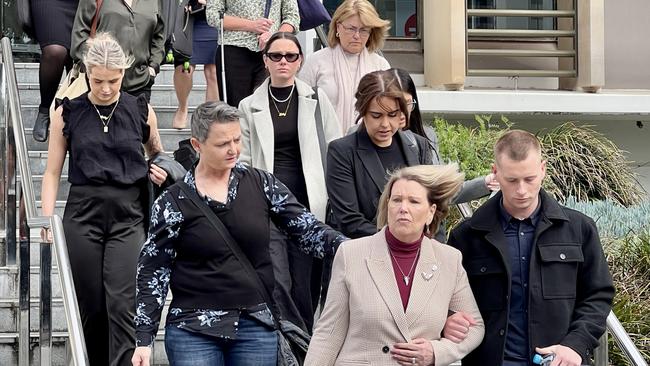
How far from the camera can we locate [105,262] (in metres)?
6.65

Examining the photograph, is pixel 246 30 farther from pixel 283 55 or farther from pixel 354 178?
pixel 354 178

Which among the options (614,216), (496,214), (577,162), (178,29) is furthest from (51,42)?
(577,162)

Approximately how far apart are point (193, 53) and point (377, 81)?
12.8ft

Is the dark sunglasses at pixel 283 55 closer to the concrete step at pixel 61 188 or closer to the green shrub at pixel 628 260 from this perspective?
the concrete step at pixel 61 188

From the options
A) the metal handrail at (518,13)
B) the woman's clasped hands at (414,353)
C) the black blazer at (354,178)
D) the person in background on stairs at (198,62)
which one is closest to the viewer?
the woman's clasped hands at (414,353)

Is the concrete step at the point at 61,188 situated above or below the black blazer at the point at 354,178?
below

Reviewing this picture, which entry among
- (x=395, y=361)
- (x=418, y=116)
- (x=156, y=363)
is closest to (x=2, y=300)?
(x=156, y=363)

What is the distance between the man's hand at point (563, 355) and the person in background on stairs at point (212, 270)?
1022mm

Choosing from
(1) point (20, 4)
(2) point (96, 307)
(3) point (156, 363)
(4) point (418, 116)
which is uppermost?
(1) point (20, 4)

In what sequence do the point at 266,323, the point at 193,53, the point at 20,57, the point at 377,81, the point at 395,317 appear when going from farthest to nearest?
the point at 20,57 < the point at 193,53 < the point at 377,81 < the point at 266,323 < the point at 395,317

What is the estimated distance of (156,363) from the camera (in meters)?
7.58

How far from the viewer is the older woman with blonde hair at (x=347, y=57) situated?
7.67 m

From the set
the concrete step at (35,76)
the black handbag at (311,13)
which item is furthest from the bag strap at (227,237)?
the concrete step at (35,76)

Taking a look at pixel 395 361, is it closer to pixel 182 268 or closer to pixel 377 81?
pixel 182 268
